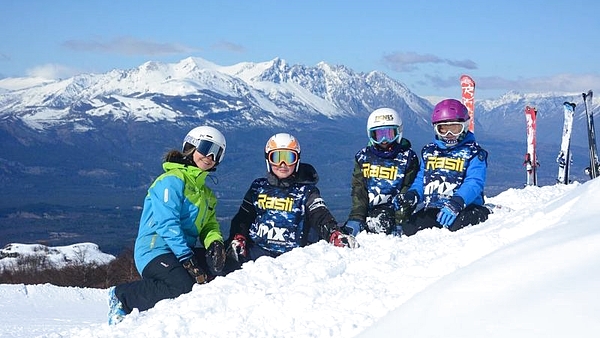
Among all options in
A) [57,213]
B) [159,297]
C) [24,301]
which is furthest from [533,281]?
[57,213]

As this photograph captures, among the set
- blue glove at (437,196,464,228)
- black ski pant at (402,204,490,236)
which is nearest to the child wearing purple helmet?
black ski pant at (402,204,490,236)

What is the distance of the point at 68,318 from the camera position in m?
10.4

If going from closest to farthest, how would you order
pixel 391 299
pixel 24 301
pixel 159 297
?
1. pixel 391 299
2. pixel 159 297
3. pixel 24 301

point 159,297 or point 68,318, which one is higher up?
point 159,297

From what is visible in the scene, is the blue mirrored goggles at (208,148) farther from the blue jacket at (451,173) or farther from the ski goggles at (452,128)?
the ski goggles at (452,128)

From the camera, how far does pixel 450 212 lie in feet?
21.6

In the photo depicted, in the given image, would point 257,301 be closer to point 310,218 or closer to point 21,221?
point 310,218

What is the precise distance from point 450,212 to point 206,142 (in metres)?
2.69

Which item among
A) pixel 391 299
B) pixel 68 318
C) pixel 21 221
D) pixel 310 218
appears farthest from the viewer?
pixel 21 221

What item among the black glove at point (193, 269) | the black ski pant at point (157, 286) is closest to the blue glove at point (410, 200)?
the black glove at point (193, 269)

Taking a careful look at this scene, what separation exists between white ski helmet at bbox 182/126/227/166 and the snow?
146 cm

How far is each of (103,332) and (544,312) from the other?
3.09 metres

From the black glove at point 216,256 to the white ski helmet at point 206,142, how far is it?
88cm

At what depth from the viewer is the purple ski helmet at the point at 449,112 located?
23.4ft
